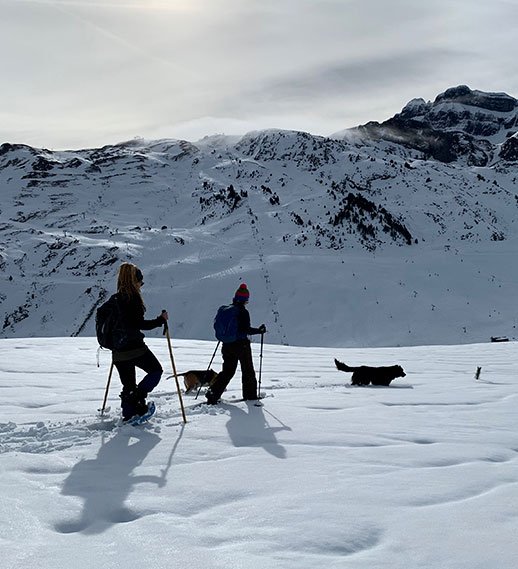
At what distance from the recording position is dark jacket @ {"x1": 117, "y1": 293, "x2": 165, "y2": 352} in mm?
5914

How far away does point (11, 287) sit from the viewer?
34469 mm

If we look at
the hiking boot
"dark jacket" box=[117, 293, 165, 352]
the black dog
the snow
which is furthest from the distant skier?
the black dog

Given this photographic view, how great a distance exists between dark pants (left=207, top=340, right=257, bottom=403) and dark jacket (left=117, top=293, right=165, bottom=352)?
1681 millimetres

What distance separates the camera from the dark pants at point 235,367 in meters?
7.33

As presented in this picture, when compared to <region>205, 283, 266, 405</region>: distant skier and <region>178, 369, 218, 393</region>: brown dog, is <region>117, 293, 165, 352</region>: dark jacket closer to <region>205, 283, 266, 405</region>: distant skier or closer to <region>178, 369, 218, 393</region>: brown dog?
<region>205, 283, 266, 405</region>: distant skier

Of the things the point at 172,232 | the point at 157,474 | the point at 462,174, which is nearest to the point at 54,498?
the point at 157,474

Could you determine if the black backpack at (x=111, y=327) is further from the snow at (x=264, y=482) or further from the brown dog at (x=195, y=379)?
the brown dog at (x=195, y=379)

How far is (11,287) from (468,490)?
35.5 m

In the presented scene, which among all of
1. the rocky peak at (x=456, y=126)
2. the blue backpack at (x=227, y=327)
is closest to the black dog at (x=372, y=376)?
the blue backpack at (x=227, y=327)

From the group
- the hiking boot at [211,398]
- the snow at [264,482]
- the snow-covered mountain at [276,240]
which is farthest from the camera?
the snow-covered mountain at [276,240]

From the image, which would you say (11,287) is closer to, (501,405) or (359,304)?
(359,304)

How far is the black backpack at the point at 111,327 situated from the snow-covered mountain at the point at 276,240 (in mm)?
16558

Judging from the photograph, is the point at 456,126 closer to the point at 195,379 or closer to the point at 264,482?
the point at 195,379

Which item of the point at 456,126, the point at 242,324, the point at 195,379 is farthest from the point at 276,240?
the point at 456,126
